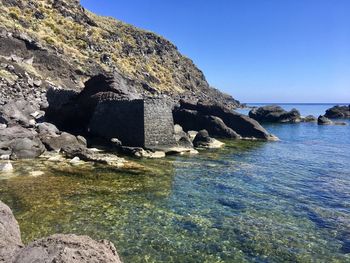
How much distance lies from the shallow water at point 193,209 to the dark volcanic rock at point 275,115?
64.4 meters

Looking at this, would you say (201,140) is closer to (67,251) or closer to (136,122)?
(136,122)

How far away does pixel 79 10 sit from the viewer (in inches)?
4094

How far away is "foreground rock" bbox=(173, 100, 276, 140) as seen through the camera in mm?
50219

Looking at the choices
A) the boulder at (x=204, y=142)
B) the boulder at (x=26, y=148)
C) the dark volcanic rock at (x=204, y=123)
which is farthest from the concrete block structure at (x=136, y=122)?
the dark volcanic rock at (x=204, y=123)

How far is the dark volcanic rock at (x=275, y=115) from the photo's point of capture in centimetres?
9025

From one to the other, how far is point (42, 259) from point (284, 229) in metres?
10.3

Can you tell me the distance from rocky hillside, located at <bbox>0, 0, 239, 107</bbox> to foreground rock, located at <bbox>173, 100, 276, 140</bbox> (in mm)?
20856

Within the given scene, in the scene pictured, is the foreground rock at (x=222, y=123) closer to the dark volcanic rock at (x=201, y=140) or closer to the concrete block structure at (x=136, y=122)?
the dark volcanic rock at (x=201, y=140)

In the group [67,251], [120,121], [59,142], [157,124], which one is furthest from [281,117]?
[67,251]

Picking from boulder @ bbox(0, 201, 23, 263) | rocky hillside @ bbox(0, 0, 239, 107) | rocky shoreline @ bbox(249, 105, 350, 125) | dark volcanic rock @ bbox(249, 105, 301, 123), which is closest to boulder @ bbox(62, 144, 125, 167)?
boulder @ bbox(0, 201, 23, 263)

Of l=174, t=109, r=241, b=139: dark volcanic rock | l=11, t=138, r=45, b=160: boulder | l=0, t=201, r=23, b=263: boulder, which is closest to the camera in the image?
l=0, t=201, r=23, b=263: boulder

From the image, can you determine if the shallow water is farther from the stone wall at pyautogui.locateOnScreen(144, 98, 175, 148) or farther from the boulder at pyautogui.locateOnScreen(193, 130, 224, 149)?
the boulder at pyautogui.locateOnScreen(193, 130, 224, 149)

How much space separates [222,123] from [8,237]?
4359 cm

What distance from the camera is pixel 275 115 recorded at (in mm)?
91562
